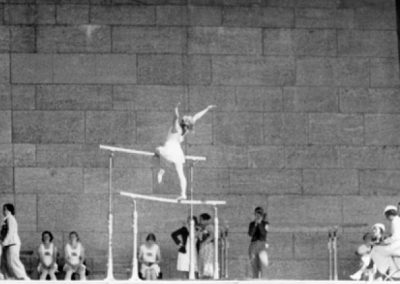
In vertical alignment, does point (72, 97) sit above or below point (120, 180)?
above

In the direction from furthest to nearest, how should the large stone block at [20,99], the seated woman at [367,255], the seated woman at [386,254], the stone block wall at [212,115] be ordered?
the large stone block at [20,99], the stone block wall at [212,115], the seated woman at [367,255], the seated woman at [386,254]

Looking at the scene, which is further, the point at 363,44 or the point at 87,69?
the point at 363,44

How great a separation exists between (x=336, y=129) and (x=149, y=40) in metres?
3.74

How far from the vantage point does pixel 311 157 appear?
109 ft

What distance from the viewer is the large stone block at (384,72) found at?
110 feet

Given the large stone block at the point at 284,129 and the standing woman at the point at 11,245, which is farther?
the large stone block at the point at 284,129

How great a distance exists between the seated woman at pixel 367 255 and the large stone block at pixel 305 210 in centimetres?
90

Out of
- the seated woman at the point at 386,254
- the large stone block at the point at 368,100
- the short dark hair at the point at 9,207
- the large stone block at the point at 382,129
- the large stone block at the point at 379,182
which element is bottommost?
the seated woman at the point at 386,254

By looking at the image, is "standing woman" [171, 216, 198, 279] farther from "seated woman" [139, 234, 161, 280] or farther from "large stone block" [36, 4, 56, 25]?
"large stone block" [36, 4, 56, 25]

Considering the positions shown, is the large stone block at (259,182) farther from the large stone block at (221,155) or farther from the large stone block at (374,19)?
the large stone block at (374,19)

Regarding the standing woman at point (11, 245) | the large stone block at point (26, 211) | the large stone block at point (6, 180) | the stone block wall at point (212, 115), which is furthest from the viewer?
the stone block wall at point (212, 115)

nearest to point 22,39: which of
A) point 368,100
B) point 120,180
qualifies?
point 120,180

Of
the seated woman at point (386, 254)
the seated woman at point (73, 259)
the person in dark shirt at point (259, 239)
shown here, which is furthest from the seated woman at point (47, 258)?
A: the seated woman at point (386, 254)

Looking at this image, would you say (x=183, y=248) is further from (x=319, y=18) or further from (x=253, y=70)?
(x=319, y=18)
